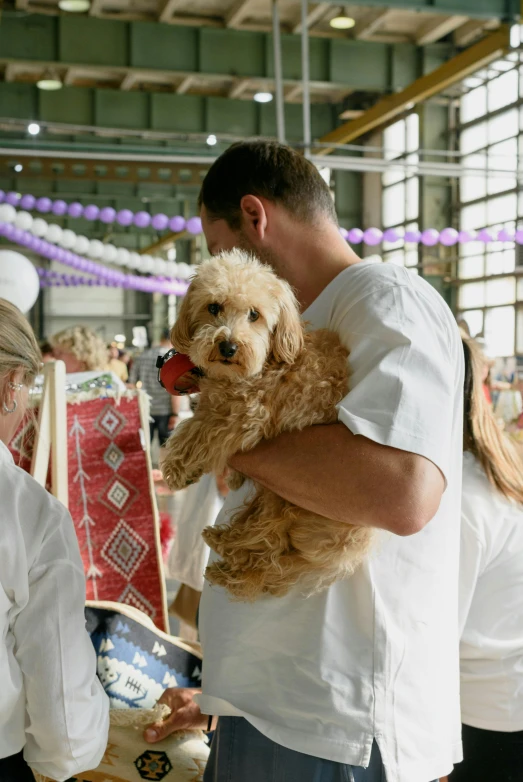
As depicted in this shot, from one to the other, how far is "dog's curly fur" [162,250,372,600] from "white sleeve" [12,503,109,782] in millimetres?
250

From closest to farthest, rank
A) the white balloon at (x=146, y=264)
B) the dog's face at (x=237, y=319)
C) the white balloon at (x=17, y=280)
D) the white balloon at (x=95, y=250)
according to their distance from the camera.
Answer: the dog's face at (x=237, y=319) → the white balloon at (x=17, y=280) → the white balloon at (x=95, y=250) → the white balloon at (x=146, y=264)

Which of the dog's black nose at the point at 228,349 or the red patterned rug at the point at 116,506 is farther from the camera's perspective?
the red patterned rug at the point at 116,506

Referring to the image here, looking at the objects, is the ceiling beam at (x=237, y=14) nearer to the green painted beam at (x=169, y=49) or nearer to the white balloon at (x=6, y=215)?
the green painted beam at (x=169, y=49)

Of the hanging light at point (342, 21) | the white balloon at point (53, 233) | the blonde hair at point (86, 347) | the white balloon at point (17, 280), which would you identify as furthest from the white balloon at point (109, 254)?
the white balloon at point (17, 280)

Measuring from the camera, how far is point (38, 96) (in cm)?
1326

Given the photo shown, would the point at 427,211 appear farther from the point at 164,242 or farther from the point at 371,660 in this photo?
the point at 371,660

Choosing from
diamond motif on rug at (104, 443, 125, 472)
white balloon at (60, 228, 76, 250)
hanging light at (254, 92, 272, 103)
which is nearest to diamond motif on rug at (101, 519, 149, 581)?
diamond motif on rug at (104, 443, 125, 472)

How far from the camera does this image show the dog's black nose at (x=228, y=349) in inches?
59.7

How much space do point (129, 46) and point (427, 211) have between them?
8.21m

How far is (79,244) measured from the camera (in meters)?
11.5

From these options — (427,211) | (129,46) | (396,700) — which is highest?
(129,46)

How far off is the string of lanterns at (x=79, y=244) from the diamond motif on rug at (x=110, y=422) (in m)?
6.38

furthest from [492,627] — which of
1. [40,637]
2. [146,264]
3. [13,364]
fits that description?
[146,264]

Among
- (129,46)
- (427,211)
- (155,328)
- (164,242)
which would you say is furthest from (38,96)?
(155,328)
